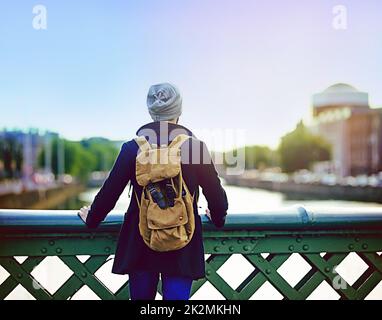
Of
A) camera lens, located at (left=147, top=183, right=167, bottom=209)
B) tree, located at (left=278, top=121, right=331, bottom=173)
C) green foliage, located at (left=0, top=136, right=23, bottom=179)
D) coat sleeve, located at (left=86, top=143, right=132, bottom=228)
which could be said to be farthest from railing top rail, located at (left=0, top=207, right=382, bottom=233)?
tree, located at (left=278, top=121, right=331, bottom=173)

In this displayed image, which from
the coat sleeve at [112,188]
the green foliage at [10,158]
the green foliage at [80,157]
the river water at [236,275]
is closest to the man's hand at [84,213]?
the coat sleeve at [112,188]

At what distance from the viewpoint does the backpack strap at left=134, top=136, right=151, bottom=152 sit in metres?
2.14

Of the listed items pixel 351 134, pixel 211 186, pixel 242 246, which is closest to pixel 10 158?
pixel 351 134

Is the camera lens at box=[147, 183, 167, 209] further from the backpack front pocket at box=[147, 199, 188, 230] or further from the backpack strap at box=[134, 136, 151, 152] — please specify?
the backpack strap at box=[134, 136, 151, 152]

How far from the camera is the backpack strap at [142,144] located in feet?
7.03

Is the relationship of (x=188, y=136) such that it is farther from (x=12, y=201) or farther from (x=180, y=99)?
(x=12, y=201)

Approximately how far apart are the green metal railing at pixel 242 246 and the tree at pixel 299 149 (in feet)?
180

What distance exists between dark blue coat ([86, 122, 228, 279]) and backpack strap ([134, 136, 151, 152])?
18 mm

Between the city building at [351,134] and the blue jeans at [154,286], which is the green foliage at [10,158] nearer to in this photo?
the city building at [351,134]

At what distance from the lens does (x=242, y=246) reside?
256 centimetres

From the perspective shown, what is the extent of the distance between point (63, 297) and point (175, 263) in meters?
0.60

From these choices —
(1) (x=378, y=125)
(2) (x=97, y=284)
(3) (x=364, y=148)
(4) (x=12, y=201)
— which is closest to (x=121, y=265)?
(2) (x=97, y=284)

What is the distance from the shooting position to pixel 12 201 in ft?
85.8

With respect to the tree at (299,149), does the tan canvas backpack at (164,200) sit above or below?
above
